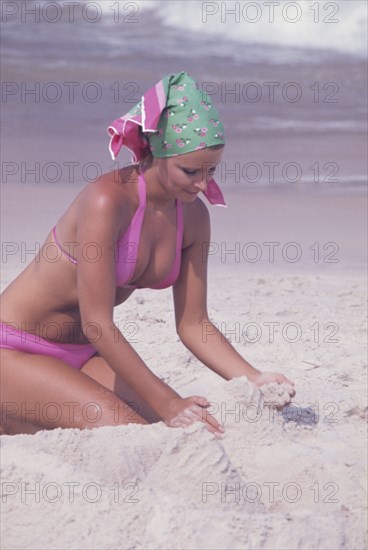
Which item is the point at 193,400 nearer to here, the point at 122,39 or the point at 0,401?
the point at 0,401

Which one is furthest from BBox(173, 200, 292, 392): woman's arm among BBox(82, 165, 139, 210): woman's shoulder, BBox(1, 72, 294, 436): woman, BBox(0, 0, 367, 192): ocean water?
BBox(0, 0, 367, 192): ocean water

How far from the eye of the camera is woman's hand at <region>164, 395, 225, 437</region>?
2865mm

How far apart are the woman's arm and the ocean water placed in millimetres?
4835

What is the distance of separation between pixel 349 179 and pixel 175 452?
19.5 ft

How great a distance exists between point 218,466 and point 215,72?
30.2ft

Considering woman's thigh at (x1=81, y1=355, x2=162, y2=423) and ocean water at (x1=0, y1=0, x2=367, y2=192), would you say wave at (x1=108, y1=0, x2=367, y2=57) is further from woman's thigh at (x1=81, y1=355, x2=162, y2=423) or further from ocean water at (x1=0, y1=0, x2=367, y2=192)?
woman's thigh at (x1=81, y1=355, x2=162, y2=423)

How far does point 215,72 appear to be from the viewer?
11.3 m

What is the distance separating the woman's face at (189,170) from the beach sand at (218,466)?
2.17 ft

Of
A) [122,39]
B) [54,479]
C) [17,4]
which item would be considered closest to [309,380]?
[54,479]

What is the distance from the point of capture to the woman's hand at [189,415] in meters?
2.87

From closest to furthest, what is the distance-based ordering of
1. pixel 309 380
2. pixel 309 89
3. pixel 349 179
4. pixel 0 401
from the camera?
1. pixel 0 401
2. pixel 309 380
3. pixel 349 179
4. pixel 309 89

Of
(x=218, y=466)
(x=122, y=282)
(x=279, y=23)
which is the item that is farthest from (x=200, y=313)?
(x=279, y=23)

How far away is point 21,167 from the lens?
27.5 ft

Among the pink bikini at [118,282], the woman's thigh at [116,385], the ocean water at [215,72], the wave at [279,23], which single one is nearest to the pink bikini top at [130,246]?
the pink bikini at [118,282]
